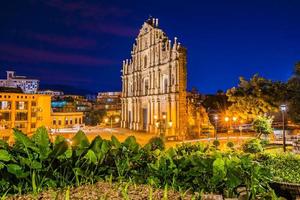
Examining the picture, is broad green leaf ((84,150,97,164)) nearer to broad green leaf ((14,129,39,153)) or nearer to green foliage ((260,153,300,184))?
broad green leaf ((14,129,39,153))

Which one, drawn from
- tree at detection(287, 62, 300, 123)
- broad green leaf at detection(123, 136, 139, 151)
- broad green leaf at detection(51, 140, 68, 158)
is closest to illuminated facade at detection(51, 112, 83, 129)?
tree at detection(287, 62, 300, 123)

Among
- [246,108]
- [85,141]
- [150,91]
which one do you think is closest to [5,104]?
[150,91]

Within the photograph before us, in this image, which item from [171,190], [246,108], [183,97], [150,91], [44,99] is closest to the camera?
[171,190]

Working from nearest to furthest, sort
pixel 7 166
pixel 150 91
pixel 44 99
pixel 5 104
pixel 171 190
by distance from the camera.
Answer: pixel 7 166 < pixel 171 190 < pixel 150 91 < pixel 5 104 < pixel 44 99

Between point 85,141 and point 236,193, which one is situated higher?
point 85,141

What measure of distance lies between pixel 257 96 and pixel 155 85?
45.5ft

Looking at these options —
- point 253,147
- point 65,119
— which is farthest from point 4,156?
point 65,119

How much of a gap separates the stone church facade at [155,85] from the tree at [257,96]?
6050mm

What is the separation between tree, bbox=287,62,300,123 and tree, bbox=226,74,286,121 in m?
0.64

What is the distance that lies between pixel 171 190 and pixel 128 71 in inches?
1619

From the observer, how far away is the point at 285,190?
7.41 m

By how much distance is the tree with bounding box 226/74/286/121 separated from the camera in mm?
26391

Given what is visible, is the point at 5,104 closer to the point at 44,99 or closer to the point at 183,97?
the point at 44,99

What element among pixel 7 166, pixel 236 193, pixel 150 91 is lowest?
pixel 236 193
